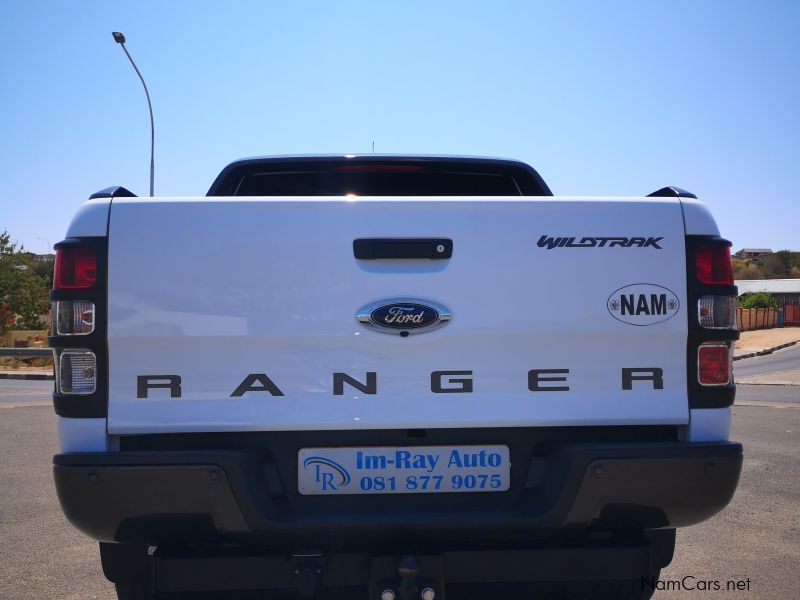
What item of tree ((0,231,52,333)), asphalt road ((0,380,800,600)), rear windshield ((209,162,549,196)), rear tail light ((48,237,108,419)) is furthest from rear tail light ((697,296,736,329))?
tree ((0,231,52,333))

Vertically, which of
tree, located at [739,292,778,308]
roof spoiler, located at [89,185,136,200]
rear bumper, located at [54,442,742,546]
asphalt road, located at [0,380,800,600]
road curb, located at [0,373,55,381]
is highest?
roof spoiler, located at [89,185,136,200]

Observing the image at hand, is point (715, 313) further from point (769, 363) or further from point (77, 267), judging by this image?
point (769, 363)

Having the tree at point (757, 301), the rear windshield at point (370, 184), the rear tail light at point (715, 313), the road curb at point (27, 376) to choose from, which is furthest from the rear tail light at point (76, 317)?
the tree at point (757, 301)

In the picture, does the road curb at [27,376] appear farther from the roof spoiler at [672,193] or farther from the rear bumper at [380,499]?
the roof spoiler at [672,193]

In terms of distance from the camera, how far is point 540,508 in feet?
8.13

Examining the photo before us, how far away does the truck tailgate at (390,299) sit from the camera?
247 centimetres

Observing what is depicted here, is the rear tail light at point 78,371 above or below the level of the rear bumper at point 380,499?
above

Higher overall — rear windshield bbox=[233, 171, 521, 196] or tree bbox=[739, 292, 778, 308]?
rear windshield bbox=[233, 171, 521, 196]

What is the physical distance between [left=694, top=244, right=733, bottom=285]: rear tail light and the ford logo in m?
0.92

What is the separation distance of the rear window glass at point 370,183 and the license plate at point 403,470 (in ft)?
6.07

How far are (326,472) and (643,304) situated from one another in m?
1.23

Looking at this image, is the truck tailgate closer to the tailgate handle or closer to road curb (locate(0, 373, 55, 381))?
the tailgate handle

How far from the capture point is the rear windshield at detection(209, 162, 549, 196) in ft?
13.0

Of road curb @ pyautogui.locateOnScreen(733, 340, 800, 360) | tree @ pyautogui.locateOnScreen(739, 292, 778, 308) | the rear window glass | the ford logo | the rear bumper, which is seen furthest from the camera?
tree @ pyautogui.locateOnScreen(739, 292, 778, 308)
